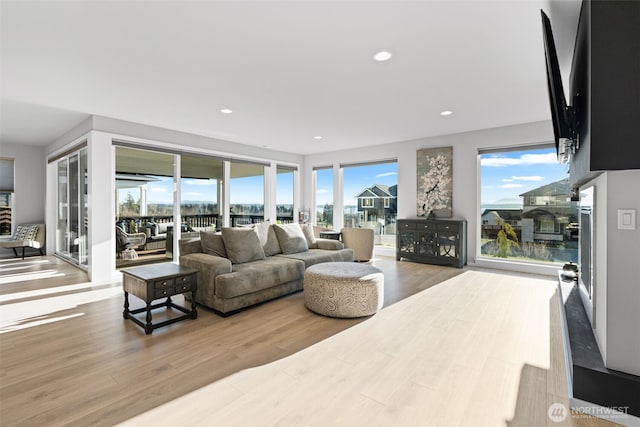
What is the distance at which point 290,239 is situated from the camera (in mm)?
4605

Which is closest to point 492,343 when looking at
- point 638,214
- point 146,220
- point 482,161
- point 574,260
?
point 638,214

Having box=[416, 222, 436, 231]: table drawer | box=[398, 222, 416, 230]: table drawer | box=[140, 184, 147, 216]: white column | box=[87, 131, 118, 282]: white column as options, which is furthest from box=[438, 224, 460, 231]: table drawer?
box=[87, 131, 118, 282]: white column

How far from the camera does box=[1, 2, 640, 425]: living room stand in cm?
217

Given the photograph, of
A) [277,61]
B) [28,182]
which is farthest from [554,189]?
[28,182]

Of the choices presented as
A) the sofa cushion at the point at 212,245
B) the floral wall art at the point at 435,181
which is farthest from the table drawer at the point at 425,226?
the sofa cushion at the point at 212,245

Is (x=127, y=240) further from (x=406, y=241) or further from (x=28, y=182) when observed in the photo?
(x=406, y=241)

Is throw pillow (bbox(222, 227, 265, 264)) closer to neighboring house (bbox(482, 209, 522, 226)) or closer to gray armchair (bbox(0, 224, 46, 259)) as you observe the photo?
neighboring house (bbox(482, 209, 522, 226))

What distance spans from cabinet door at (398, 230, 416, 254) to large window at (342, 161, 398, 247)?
69cm

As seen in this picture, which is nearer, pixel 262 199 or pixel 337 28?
pixel 337 28

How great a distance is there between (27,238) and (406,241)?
8.18 m

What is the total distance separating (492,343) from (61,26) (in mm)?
4325

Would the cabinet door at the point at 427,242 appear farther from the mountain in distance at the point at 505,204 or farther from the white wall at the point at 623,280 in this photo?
the white wall at the point at 623,280

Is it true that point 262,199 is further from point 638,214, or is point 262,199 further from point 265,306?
point 638,214

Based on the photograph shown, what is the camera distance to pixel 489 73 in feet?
10.6
